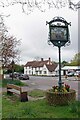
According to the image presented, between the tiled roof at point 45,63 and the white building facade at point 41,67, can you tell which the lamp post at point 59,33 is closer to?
the white building facade at point 41,67

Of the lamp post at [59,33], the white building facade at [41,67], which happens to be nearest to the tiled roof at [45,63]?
the white building facade at [41,67]

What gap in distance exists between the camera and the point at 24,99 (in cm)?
1435

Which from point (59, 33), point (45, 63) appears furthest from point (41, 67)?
point (59, 33)

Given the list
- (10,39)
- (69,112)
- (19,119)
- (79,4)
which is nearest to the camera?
(79,4)

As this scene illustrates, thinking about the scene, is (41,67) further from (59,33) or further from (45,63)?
(59,33)

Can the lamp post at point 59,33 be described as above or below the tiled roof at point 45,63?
below

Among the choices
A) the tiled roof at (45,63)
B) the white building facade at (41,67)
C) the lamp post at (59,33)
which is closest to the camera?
the lamp post at (59,33)

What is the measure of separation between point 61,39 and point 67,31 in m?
0.50

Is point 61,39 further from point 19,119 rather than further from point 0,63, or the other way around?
point 0,63

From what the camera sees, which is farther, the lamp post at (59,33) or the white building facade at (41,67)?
the white building facade at (41,67)

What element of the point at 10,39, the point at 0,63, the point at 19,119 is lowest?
the point at 19,119

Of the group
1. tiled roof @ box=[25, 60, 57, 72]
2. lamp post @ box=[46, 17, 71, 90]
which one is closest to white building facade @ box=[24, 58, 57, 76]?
tiled roof @ box=[25, 60, 57, 72]

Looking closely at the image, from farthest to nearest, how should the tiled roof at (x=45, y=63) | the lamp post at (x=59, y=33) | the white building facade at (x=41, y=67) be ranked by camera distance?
1. the tiled roof at (x=45, y=63)
2. the white building facade at (x=41, y=67)
3. the lamp post at (x=59, y=33)

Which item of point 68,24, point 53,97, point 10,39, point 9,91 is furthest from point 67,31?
point 10,39
